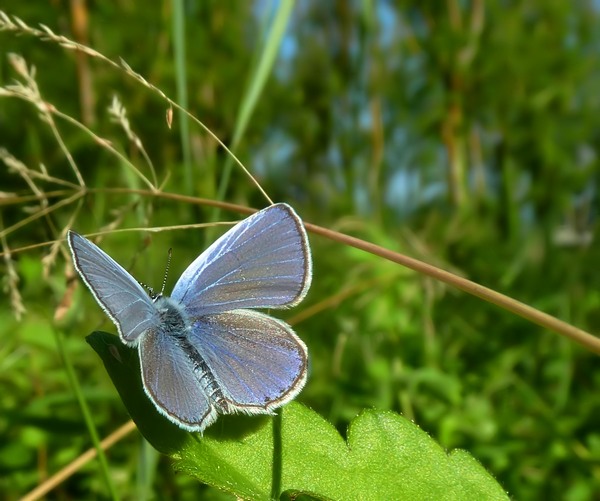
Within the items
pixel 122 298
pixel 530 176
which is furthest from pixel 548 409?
pixel 530 176

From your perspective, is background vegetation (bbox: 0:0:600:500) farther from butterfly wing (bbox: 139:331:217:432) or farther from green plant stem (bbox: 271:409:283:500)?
green plant stem (bbox: 271:409:283:500)

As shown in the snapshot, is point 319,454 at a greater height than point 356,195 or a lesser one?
greater

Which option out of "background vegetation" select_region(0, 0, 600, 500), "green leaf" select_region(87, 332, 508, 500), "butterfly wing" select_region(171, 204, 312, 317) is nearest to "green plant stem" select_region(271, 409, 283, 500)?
"green leaf" select_region(87, 332, 508, 500)

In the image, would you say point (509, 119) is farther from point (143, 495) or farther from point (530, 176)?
point (143, 495)

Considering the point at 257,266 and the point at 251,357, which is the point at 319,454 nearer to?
the point at 251,357

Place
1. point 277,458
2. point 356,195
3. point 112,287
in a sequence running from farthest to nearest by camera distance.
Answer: point 356,195 → point 112,287 → point 277,458

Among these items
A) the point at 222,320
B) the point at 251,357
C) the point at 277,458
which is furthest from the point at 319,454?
the point at 222,320
